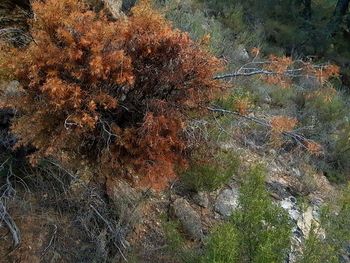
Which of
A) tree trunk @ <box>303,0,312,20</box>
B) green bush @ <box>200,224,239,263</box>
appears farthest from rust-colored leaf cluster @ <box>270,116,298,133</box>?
tree trunk @ <box>303,0,312,20</box>

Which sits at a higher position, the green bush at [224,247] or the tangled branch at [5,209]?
the green bush at [224,247]

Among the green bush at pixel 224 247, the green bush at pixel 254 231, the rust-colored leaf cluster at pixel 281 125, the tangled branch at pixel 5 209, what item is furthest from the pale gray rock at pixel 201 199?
the tangled branch at pixel 5 209

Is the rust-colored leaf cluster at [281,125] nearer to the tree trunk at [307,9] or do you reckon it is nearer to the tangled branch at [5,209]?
the tangled branch at [5,209]

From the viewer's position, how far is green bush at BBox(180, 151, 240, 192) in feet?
19.6

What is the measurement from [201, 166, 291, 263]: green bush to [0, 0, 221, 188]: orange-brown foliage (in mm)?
702

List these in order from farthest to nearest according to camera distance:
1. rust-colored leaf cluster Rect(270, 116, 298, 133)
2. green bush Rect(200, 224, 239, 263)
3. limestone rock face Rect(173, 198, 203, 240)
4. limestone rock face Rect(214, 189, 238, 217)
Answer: limestone rock face Rect(214, 189, 238, 217) < limestone rock face Rect(173, 198, 203, 240) < rust-colored leaf cluster Rect(270, 116, 298, 133) < green bush Rect(200, 224, 239, 263)

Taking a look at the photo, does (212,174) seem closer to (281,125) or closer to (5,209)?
(281,125)

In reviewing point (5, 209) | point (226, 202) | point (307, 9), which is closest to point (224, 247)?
point (5, 209)

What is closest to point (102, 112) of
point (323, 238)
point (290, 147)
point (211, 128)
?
point (211, 128)

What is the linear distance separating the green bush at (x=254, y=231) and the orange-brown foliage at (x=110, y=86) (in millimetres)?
702

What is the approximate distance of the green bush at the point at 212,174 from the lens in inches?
235

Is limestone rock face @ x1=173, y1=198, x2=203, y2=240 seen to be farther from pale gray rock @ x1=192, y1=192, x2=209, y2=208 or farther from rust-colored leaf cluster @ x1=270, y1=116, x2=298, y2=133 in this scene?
rust-colored leaf cluster @ x1=270, y1=116, x2=298, y2=133

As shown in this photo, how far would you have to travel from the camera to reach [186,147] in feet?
15.0

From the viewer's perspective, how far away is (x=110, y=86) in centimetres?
425
